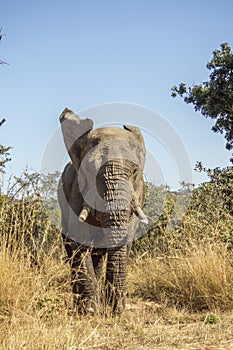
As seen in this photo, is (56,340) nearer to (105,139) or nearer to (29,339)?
(29,339)

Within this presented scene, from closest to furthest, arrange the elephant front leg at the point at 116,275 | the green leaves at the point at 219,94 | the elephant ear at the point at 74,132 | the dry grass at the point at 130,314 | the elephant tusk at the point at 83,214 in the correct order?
the dry grass at the point at 130,314 → the elephant front leg at the point at 116,275 → the elephant tusk at the point at 83,214 → the elephant ear at the point at 74,132 → the green leaves at the point at 219,94

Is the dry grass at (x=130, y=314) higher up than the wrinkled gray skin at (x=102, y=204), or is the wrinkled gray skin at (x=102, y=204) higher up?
the wrinkled gray skin at (x=102, y=204)

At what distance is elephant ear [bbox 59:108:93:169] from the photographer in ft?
25.8

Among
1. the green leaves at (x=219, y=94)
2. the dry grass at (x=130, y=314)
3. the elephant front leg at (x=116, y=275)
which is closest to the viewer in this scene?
the dry grass at (x=130, y=314)

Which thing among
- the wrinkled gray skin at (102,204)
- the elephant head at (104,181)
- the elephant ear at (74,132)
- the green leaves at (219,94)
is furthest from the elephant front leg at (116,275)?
the green leaves at (219,94)

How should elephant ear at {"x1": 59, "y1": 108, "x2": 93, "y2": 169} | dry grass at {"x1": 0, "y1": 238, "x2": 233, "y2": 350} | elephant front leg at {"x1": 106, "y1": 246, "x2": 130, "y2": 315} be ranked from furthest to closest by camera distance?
elephant ear at {"x1": 59, "y1": 108, "x2": 93, "y2": 169} < elephant front leg at {"x1": 106, "y1": 246, "x2": 130, "y2": 315} < dry grass at {"x1": 0, "y1": 238, "x2": 233, "y2": 350}

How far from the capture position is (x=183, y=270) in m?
7.70

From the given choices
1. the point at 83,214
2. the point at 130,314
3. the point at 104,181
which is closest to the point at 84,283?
the point at 130,314

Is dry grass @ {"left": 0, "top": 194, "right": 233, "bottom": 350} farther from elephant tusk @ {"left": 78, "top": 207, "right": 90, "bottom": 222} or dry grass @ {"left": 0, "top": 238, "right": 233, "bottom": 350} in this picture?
elephant tusk @ {"left": 78, "top": 207, "right": 90, "bottom": 222}

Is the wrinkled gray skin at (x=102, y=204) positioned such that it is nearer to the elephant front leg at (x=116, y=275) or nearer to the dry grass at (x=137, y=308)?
the elephant front leg at (x=116, y=275)

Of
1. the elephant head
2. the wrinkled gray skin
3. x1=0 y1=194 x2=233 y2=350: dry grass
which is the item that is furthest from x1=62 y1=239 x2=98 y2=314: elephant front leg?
the elephant head

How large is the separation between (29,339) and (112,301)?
241 cm

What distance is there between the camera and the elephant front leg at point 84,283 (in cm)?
684

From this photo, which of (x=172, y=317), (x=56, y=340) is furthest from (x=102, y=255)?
(x=56, y=340)
